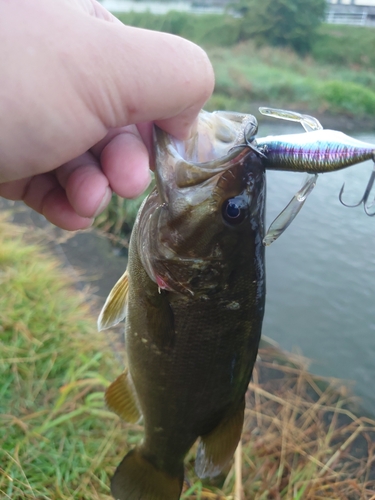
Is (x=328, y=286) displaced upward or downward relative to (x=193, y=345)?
downward

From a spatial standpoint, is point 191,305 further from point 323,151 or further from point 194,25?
point 194,25

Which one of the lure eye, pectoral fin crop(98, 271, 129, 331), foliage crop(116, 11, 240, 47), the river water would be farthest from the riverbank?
the lure eye

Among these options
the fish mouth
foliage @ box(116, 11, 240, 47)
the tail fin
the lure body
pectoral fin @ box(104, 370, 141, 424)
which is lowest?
foliage @ box(116, 11, 240, 47)

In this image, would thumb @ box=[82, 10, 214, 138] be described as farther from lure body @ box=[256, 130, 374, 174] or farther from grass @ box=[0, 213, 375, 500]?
grass @ box=[0, 213, 375, 500]

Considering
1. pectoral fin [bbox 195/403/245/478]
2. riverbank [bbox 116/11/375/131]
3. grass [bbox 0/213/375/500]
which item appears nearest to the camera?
pectoral fin [bbox 195/403/245/478]

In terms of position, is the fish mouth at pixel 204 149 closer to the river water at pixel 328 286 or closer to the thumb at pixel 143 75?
the thumb at pixel 143 75

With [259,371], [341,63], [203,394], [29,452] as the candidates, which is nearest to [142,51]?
[203,394]

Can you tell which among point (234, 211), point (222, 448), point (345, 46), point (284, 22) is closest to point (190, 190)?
point (234, 211)
